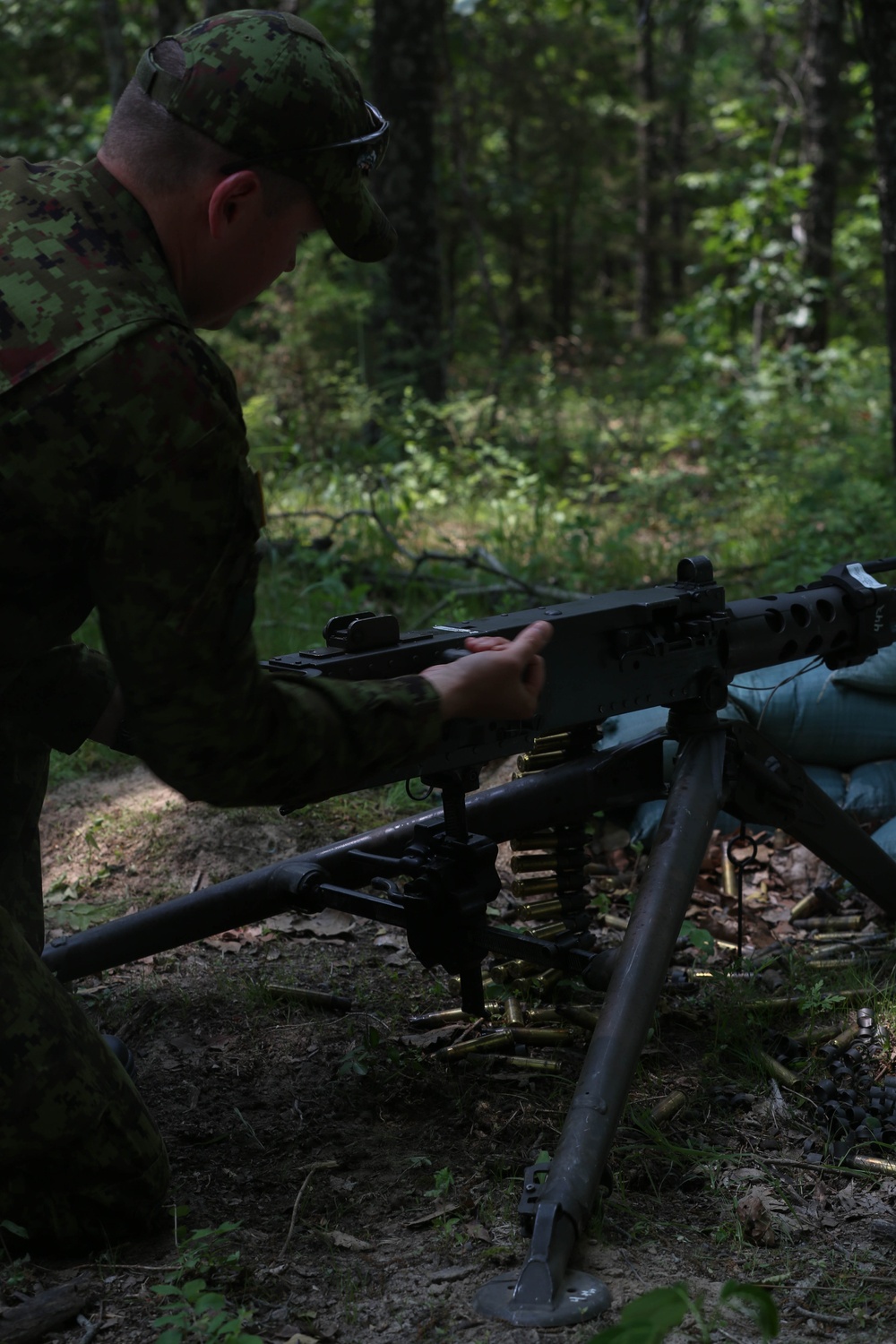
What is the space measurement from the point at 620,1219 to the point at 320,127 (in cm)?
192

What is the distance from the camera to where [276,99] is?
1.84 m

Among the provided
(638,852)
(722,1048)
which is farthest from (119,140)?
(638,852)

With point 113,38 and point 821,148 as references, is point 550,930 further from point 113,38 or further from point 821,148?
point 821,148

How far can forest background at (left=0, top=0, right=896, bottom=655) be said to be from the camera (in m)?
6.07

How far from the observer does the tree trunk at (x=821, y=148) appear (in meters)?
11.2

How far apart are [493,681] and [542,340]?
1946 centimetres

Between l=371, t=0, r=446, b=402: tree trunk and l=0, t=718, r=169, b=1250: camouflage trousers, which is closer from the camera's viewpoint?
l=0, t=718, r=169, b=1250: camouflage trousers

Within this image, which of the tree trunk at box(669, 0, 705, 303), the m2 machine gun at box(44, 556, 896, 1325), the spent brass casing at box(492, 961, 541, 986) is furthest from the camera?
the tree trunk at box(669, 0, 705, 303)

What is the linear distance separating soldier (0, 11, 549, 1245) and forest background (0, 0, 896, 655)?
307 centimetres

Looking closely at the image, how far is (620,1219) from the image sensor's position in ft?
7.10

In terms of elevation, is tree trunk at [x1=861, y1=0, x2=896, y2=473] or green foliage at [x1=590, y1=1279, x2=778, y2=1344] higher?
tree trunk at [x1=861, y1=0, x2=896, y2=473]

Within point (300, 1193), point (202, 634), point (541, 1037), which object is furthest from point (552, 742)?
point (202, 634)

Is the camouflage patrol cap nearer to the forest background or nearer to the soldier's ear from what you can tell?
the soldier's ear

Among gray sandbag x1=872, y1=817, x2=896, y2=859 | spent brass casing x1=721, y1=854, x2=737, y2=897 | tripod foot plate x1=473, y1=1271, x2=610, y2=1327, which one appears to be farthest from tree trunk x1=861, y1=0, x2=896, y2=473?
tripod foot plate x1=473, y1=1271, x2=610, y2=1327
